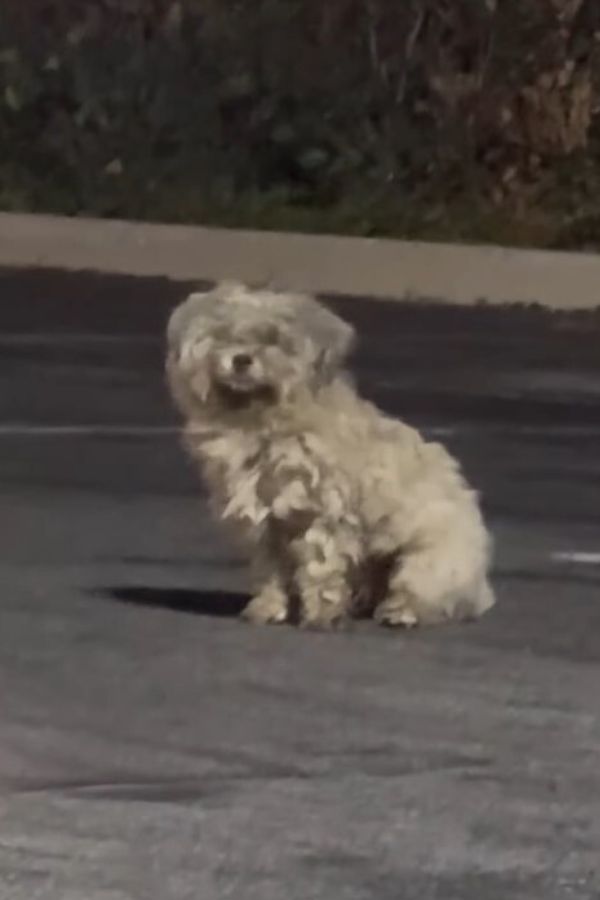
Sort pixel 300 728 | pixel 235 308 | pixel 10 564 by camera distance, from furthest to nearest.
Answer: pixel 10 564, pixel 235 308, pixel 300 728

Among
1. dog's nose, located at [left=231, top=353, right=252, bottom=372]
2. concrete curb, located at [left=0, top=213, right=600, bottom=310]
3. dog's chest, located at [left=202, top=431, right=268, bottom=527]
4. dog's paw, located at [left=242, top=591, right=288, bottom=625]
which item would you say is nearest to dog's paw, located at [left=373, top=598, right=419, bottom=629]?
dog's paw, located at [left=242, top=591, right=288, bottom=625]

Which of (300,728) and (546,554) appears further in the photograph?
(546,554)

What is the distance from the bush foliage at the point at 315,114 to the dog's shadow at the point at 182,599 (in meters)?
9.24

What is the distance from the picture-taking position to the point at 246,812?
3939 millimetres

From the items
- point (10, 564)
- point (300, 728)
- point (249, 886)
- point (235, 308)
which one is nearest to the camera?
point (249, 886)

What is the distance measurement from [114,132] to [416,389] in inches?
261

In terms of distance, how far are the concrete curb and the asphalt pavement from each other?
5.30 m

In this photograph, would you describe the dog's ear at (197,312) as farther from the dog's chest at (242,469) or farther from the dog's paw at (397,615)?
the dog's paw at (397,615)

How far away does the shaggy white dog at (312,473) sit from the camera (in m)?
5.19

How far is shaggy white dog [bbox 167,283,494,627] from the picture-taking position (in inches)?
204

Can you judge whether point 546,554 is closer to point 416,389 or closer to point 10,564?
point 10,564

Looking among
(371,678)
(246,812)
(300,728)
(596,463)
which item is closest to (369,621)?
(371,678)

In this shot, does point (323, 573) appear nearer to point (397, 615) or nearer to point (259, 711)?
point (397, 615)

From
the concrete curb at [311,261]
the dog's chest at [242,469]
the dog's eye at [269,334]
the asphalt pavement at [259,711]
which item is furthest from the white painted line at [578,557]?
the concrete curb at [311,261]
